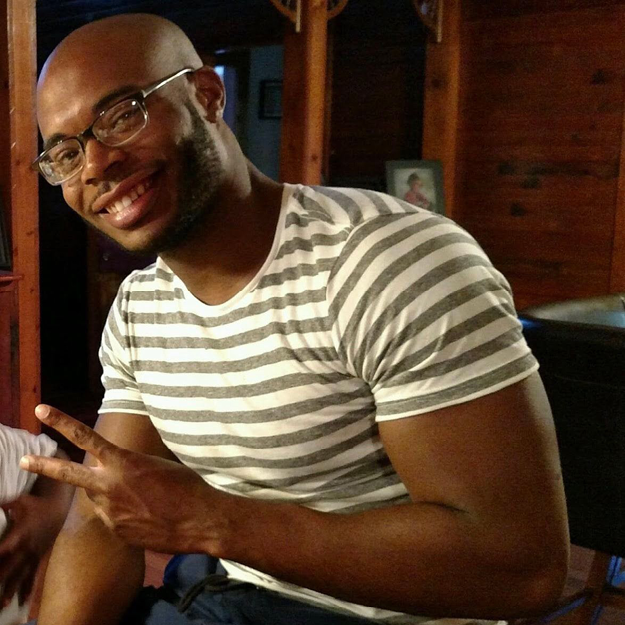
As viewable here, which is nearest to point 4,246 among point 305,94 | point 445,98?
point 305,94

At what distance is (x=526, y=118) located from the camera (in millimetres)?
3465

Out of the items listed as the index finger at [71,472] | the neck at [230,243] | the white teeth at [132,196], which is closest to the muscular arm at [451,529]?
the index finger at [71,472]

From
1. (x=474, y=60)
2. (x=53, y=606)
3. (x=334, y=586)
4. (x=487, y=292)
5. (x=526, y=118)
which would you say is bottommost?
(x=53, y=606)

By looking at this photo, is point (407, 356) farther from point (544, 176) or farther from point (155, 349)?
point (544, 176)

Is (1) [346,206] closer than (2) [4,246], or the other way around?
(1) [346,206]

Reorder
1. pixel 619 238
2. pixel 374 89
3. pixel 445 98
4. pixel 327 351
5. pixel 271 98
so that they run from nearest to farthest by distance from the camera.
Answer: pixel 327 351 → pixel 619 238 → pixel 445 98 → pixel 374 89 → pixel 271 98

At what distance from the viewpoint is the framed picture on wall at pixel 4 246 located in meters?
2.57

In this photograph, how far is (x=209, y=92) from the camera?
1.07 m

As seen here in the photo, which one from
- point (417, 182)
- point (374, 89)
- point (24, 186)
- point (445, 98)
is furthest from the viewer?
point (374, 89)

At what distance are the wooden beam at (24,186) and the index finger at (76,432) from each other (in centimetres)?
176

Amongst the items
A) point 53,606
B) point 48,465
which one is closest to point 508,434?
point 48,465

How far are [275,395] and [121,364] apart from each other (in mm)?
321

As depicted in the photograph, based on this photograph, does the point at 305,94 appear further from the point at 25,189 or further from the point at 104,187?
the point at 104,187

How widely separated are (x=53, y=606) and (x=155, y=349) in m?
0.39
